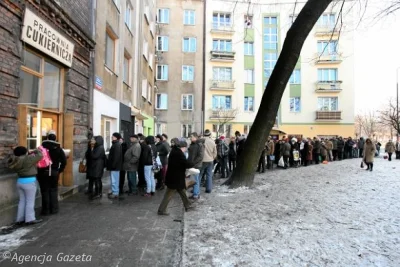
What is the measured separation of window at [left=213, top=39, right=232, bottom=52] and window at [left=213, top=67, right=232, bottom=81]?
83.8 inches

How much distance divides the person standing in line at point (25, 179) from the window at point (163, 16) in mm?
28764

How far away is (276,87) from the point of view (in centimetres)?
927

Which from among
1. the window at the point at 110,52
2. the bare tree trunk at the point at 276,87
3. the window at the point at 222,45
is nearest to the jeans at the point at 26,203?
the bare tree trunk at the point at 276,87

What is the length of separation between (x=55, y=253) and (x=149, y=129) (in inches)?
801

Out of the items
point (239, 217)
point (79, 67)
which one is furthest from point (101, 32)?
point (239, 217)

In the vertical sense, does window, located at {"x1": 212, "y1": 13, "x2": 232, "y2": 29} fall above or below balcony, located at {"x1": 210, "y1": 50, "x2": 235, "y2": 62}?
above

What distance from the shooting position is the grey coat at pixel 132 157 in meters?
8.62

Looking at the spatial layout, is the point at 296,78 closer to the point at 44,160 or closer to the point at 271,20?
the point at 271,20

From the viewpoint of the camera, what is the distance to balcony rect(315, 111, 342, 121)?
32750mm

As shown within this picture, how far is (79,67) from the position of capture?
383 inches

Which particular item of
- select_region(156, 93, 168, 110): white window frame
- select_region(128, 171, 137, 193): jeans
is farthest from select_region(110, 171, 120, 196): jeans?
select_region(156, 93, 168, 110): white window frame

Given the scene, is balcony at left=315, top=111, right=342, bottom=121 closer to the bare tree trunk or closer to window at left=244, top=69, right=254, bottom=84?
window at left=244, top=69, right=254, bottom=84

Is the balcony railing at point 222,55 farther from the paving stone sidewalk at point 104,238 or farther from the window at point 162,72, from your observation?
the paving stone sidewalk at point 104,238

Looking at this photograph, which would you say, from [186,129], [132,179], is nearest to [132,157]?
[132,179]
